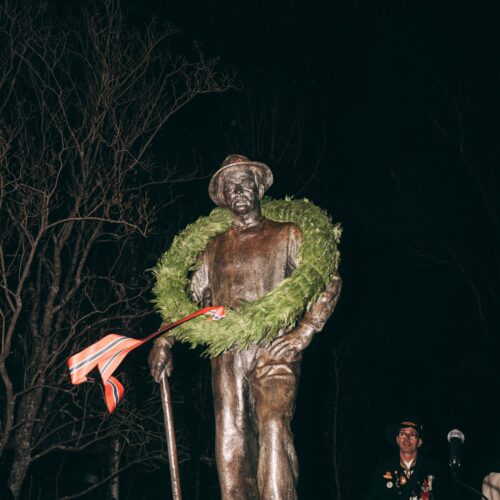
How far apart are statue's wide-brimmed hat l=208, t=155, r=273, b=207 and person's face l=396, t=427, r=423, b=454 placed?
2737 millimetres

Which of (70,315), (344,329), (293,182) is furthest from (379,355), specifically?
(70,315)

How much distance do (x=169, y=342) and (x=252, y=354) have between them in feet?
2.20

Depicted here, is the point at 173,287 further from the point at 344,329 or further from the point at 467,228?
the point at 344,329

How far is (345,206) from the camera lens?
61.7 ft

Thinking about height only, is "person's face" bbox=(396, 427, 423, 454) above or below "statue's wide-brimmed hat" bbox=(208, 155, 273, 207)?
below

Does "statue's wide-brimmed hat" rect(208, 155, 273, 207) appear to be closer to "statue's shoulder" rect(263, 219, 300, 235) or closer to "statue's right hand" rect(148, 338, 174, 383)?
"statue's shoulder" rect(263, 219, 300, 235)

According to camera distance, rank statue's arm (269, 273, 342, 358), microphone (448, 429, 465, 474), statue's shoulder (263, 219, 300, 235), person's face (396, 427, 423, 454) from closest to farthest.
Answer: statue's arm (269, 273, 342, 358) → statue's shoulder (263, 219, 300, 235) → microphone (448, 429, 465, 474) → person's face (396, 427, 423, 454)

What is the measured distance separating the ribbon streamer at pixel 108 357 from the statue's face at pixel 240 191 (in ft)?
3.21

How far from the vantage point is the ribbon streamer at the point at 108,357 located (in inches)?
222

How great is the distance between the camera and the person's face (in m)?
7.23

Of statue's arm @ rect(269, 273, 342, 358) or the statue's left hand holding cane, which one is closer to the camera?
the statue's left hand holding cane

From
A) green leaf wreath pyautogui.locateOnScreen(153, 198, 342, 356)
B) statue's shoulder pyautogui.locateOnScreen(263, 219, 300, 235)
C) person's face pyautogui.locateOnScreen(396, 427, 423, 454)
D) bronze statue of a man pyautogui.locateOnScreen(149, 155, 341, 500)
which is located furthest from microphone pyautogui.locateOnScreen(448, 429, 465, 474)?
statue's shoulder pyautogui.locateOnScreen(263, 219, 300, 235)

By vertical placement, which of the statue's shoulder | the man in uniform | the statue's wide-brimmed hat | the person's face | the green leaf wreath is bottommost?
the man in uniform

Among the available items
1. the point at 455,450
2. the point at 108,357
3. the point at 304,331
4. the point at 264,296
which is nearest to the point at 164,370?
the point at 108,357
